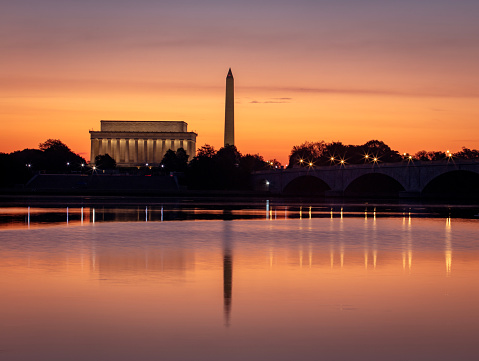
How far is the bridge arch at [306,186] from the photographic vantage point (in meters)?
169

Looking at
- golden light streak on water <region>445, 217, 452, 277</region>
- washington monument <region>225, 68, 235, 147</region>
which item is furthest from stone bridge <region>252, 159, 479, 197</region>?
golden light streak on water <region>445, 217, 452, 277</region>

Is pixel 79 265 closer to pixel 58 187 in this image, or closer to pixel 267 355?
pixel 267 355

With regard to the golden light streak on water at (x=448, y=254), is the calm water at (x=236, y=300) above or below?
above

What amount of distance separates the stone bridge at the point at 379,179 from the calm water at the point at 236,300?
278 ft

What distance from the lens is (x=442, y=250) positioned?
29.3m

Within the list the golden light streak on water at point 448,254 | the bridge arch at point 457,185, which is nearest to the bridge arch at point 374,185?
the bridge arch at point 457,185

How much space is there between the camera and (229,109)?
602 feet

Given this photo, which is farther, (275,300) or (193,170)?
(193,170)

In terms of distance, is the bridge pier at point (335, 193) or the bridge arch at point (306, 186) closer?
the bridge pier at point (335, 193)

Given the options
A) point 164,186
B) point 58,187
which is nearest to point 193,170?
point 164,186

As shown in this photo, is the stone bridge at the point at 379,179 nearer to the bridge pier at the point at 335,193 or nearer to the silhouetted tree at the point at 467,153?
the bridge pier at the point at 335,193

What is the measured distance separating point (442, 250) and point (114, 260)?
510 inches

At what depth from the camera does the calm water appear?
11.7 m

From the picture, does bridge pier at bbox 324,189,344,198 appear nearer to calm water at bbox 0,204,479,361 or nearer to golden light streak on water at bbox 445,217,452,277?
golden light streak on water at bbox 445,217,452,277
